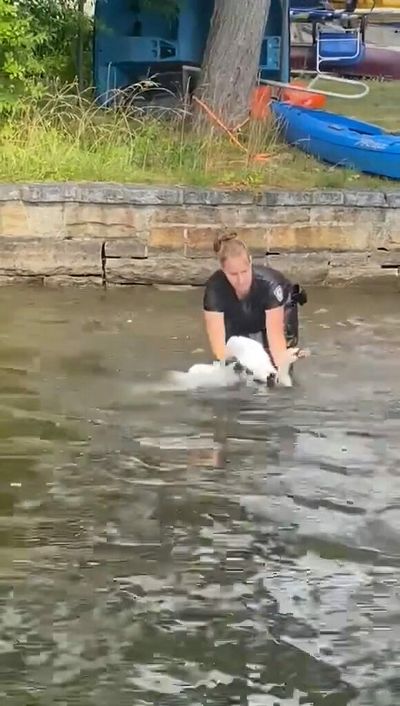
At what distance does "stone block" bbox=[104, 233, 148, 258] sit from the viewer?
33.4 feet

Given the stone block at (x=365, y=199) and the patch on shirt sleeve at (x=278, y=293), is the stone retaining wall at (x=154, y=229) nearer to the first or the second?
the stone block at (x=365, y=199)

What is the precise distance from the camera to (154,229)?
10.2 meters

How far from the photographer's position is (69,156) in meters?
10.8

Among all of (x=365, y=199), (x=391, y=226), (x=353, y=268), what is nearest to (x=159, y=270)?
(x=353, y=268)

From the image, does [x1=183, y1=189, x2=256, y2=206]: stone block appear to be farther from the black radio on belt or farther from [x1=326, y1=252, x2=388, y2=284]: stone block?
the black radio on belt

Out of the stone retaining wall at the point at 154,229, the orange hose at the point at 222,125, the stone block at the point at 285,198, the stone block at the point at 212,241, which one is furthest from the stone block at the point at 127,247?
the orange hose at the point at 222,125

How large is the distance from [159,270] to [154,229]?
34cm

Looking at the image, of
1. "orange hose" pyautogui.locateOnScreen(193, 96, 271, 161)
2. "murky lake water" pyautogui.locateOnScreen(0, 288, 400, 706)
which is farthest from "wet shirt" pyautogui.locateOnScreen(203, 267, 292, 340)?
"orange hose" pyautogui.locateOnScreen(193, 96, 271, 161)

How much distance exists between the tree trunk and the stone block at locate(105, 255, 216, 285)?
81.1 inches

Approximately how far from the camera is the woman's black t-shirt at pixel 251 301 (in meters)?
7.36

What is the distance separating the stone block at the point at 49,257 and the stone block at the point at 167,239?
447mm

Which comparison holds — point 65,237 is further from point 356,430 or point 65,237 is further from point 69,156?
point 356,430

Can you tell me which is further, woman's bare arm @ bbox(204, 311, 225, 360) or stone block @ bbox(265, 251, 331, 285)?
stone block @ bbox(265, 251, 331, 285)

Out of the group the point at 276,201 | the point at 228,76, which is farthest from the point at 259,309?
the point at 228,76
